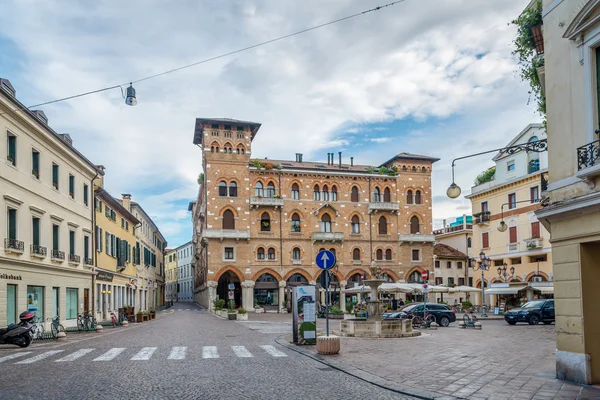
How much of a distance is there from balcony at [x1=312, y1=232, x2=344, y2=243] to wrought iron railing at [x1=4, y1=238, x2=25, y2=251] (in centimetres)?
3578

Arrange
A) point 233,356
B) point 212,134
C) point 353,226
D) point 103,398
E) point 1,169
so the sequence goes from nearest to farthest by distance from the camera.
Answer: point 103,398, point 233,356, point 1,169, point 212,134, point 353,226

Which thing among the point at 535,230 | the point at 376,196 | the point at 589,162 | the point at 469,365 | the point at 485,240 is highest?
the point at 376,196

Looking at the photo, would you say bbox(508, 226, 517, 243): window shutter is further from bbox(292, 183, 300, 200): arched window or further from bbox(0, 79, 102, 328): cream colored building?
bbox(0, 79, 102, 328): cream colored building

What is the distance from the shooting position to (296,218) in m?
56.8

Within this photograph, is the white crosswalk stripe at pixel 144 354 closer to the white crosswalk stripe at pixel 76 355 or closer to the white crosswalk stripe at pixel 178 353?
the white crosswalk stripe at pixel 178 353

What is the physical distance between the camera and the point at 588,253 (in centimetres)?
965

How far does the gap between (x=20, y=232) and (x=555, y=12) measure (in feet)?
69.1

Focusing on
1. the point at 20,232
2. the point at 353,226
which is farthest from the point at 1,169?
the point at 353,226

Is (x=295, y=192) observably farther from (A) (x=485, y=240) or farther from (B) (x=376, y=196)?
(A) (x=485, y=240)

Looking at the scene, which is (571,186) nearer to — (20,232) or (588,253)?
(588,253)

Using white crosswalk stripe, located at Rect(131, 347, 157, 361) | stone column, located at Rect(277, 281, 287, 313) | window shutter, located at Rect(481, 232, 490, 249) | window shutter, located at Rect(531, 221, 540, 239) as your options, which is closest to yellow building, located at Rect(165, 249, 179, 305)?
stone column, located at Rect(277, 281, 287, 313)

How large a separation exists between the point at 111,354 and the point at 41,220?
12.5 metres

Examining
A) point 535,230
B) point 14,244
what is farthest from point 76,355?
point 535,230

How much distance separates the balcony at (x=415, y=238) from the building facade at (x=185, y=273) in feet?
155
